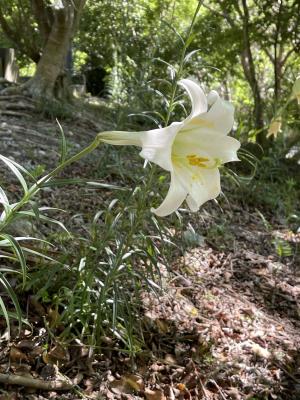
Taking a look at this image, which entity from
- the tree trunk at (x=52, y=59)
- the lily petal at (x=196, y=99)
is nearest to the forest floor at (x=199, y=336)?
the lily petal at (x=196, y=99)

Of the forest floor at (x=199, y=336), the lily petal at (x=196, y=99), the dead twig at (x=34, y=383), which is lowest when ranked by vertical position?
the forest floor at (x=199, y=336)

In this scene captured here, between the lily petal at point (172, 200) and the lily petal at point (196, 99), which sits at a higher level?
the lily petal at point (196, 99)

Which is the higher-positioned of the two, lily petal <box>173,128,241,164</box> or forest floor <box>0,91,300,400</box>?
lily petal <box>173,128,241,164</box>

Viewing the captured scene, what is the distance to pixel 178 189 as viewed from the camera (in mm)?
1319

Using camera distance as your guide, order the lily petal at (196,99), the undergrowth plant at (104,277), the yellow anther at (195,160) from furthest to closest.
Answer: the undergrowth plant at (104,277)
the yellow anther at (195,160)
the lily petal at (196,99)

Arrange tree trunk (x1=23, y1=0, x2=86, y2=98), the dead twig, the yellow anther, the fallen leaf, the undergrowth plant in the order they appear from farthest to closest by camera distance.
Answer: tree trunk (x1=23, y1=0, x2=86, y2=98) < the fallen leaf < the undergrowth plant < the dead twig < the yellow anther

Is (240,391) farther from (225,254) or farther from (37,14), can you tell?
(37,14)

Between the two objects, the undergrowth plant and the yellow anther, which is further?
the undergrowth plant

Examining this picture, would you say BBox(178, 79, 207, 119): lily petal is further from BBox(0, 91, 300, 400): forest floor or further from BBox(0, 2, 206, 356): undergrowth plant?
BBox(0, 91, 300, 400): forest floor

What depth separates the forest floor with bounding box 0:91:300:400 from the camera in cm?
212

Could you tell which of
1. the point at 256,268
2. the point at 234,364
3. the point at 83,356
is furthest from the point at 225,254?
the point at 83,356

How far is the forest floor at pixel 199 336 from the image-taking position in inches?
83.4

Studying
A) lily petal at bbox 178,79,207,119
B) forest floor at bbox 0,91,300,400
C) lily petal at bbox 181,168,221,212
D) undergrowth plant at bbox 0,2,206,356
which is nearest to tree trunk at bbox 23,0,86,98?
forest floor at bbox 0,91,300,400

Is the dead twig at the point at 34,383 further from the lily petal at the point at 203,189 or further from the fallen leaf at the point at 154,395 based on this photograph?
the lily petal at the point at 203,189
